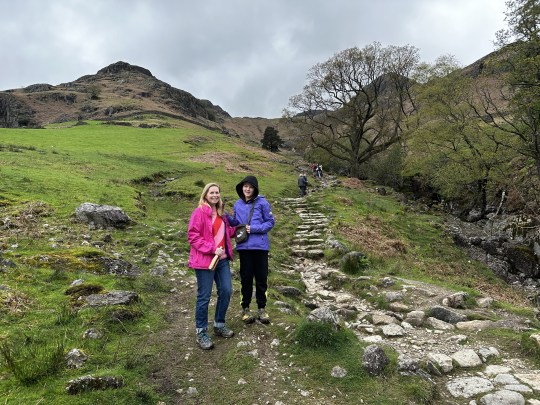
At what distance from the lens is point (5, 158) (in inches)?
932

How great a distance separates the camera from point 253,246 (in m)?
7.04

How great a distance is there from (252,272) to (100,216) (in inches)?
322

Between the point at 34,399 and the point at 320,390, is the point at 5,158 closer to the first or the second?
the point at 34,399

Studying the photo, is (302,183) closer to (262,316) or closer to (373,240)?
A: (373,240)

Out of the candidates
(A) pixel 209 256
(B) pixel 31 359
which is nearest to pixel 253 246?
(A) pixel 209 256

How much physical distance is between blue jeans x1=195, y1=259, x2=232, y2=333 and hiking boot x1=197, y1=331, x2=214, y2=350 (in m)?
0.08

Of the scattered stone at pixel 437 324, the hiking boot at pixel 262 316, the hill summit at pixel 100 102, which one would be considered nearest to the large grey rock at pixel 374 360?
the hiking boot at pixel 262 316

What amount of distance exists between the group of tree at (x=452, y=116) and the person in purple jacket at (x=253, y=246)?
41.1ft

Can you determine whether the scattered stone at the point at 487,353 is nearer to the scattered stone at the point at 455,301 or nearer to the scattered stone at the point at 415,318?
the scattered stone at the point at 415,318

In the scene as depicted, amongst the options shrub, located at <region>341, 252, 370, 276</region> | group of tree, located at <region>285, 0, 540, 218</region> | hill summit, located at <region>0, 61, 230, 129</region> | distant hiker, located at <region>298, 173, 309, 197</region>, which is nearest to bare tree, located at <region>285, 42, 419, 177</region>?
group of tree, located at <region>285, 0, 540, 218</region>

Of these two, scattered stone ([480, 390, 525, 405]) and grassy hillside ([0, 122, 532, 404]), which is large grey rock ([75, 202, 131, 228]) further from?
scattered stone ([480, 390, 525, 405])

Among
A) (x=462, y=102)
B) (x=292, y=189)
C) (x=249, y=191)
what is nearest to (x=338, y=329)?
(x=249, y=191)

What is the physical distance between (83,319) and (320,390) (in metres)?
4.19

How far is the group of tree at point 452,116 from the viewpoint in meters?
18.9
